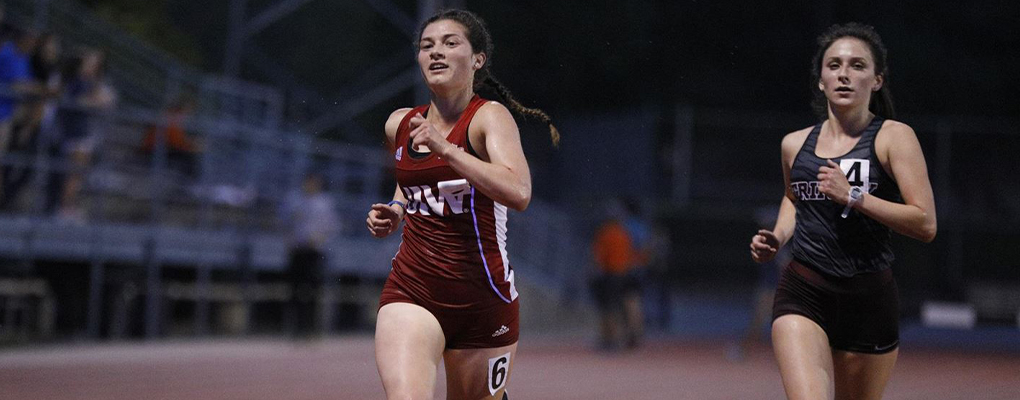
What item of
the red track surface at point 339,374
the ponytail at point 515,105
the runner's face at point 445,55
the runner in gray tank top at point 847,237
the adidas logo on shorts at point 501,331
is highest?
the runner's face at point 445,55

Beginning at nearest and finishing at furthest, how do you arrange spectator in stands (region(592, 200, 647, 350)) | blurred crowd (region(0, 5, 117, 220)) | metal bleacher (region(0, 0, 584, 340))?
blurred crowd (region(0, 5, 117, 220)) < metal bleacher (region(0, 0, 584, 340)) < spectator in stands (region(592, 200, 647, 350))

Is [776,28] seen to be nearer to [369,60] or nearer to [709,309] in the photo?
[709,309]

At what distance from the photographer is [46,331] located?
13898mm

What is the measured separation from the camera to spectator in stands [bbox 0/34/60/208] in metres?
12.0

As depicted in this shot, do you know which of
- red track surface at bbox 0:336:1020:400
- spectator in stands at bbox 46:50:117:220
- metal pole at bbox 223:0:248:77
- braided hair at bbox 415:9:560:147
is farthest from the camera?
metal pole at bbox 223:0:248:77

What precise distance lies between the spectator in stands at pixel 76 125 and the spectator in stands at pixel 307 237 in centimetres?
222

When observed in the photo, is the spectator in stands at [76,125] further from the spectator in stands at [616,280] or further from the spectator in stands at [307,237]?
the spectator in stands at [616,280]

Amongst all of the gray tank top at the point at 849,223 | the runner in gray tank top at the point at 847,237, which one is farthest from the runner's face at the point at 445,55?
the gray tank top at the point at 849,223

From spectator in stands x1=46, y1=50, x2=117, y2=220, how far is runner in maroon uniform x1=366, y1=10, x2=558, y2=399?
8411 millimetres

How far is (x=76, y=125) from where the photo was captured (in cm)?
1260

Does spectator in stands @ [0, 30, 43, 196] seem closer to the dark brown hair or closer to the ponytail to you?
the ponytail

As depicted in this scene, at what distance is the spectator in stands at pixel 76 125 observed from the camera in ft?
40.7

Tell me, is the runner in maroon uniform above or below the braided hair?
below

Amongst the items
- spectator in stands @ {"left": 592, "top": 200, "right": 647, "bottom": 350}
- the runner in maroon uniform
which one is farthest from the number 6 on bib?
spectator in stands @ {"left": 592, "top": 200, "right": 647, "bottom": 350}
